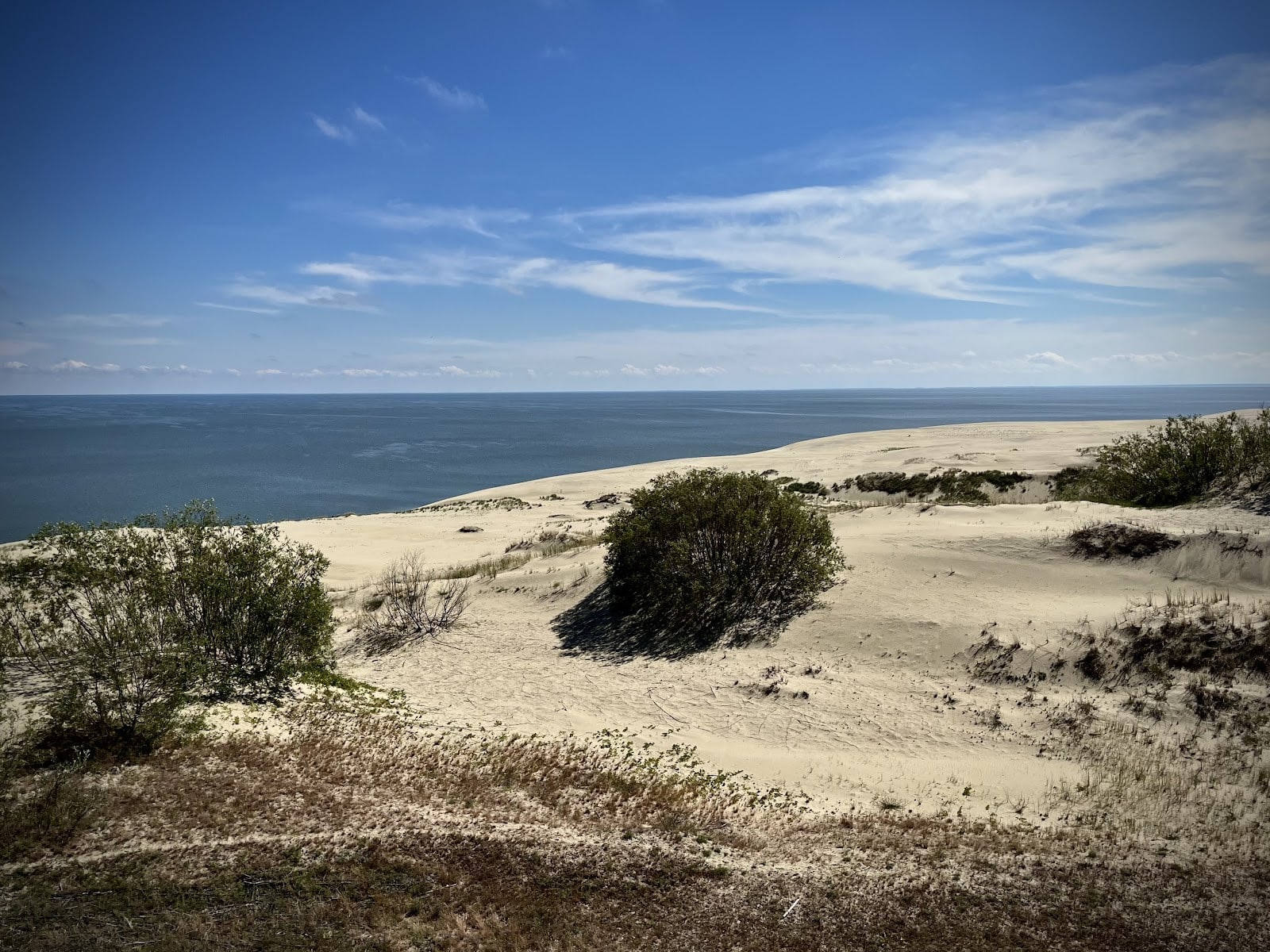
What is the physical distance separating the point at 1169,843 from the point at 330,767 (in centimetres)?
973

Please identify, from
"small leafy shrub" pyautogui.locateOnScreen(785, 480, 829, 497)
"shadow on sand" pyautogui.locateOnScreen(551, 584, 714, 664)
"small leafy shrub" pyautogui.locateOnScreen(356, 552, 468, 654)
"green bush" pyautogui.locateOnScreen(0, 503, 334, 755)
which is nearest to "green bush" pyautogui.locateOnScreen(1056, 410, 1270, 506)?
"small leafy shrub" pyautogui.locateOnScreen(785, 480, 829, 497)

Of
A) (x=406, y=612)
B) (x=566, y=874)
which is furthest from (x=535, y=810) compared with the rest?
(x=406, y=612)

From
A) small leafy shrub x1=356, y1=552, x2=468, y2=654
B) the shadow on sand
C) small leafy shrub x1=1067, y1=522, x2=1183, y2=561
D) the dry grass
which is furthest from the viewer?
small leafy shrub x1=356, y1=552, x2=468, y2=654

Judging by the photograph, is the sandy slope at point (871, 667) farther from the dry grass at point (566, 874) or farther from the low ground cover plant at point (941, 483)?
the low ground cover plant at point (941, 483)

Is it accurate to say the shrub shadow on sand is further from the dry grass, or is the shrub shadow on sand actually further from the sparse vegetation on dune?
the dry grass

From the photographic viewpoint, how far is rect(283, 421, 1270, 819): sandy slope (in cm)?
986

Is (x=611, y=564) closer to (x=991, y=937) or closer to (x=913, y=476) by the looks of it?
(x=991, y=937)

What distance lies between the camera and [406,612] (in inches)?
691

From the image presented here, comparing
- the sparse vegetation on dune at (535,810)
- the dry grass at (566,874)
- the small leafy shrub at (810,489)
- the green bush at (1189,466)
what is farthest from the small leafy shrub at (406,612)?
the green bush at (1189,466)

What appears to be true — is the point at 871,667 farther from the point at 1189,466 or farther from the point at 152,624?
the point at 1189,466

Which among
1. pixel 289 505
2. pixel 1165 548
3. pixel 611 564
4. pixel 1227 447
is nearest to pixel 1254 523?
pixel 1165 548

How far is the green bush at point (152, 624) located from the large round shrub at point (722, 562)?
6.88 meters

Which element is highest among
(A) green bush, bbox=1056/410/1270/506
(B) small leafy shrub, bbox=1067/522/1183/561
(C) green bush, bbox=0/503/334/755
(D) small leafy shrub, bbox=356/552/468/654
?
(A) green bush, bbox=1056/410/1270/506

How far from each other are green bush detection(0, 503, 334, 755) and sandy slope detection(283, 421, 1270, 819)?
2.48 m
